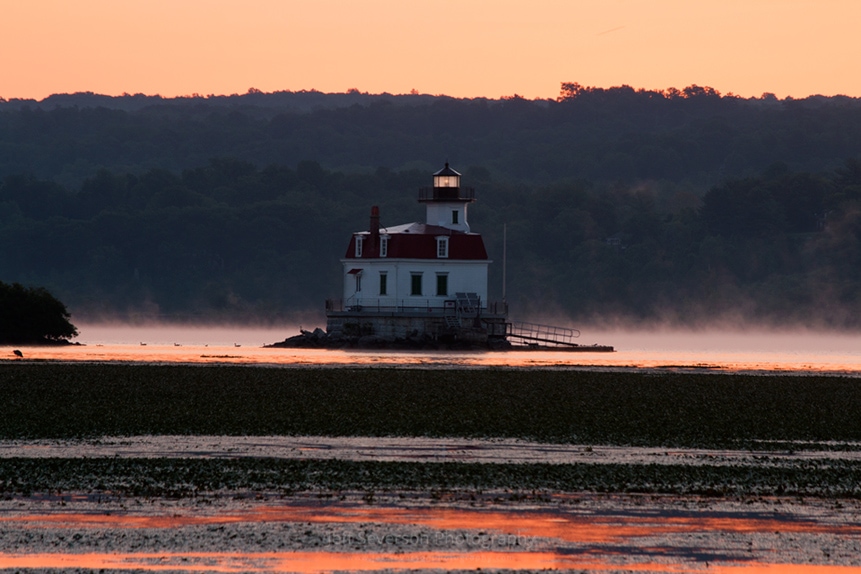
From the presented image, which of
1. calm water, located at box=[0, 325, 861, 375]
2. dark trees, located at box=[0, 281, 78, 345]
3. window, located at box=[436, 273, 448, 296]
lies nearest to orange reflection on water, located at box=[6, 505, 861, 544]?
calm water, located at box=[0, 325, 861, 375]

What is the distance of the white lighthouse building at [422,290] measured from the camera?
75250 mm

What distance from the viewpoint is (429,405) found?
37531mm

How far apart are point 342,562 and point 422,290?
57.6m

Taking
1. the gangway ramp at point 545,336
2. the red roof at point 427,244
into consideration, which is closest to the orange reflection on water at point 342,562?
A: the gangway ramp at point 545,336

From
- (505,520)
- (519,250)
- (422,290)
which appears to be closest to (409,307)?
(422,290)

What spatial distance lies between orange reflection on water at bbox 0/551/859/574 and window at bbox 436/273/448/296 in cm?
5735

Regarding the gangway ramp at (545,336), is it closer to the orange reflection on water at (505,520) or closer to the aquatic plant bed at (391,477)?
the aquatic plant bed at (391,477)

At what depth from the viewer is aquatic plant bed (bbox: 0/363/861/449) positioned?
31719mm

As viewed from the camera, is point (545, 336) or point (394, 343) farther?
point (545, 336)

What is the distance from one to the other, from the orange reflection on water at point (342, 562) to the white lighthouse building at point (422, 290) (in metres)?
55.8

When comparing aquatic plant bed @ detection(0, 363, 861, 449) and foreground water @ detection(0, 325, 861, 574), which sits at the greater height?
aquatic plant bed @ detection(0, 363, 861, 449)

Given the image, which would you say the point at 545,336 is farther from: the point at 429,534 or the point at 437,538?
the point at 437,538

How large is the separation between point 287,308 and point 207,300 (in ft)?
29.3

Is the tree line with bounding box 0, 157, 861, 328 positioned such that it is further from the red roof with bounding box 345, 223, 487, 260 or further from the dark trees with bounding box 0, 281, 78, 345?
the dark trees with bounding box 0, 281, 78, 345
